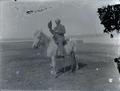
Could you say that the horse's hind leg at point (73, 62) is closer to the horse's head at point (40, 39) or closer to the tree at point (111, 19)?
the horse's head at point (40, 39)

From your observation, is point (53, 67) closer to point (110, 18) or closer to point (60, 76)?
point (60, 76)

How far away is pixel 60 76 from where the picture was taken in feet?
10.6

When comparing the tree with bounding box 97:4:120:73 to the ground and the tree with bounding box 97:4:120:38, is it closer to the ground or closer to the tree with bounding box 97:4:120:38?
the tree with bounding box 97:4:120:38

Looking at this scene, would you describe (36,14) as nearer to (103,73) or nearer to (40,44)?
(40,44)

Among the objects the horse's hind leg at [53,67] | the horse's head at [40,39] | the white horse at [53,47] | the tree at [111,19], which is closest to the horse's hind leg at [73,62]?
the white horse at [53,47]

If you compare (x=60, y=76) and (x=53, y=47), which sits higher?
(x=53, y=47)

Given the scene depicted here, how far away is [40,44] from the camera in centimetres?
323

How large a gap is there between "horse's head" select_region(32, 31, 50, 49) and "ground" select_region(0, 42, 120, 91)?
0.05 m

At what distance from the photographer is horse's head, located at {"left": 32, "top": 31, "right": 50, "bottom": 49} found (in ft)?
10.6

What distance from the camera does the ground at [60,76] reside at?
3201mm

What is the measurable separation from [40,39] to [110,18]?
0.71 meters

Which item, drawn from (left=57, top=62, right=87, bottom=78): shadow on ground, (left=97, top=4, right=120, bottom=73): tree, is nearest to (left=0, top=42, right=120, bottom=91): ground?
(left=57, top=62, right=87, bottom=78): shadow on ground

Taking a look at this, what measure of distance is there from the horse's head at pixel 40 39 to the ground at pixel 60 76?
0.17 feet

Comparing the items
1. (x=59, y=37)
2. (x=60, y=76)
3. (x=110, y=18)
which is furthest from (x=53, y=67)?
(x=110, y=18)
